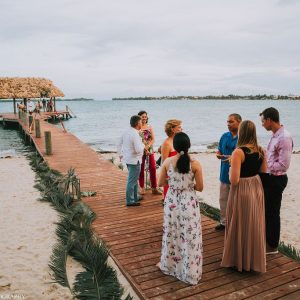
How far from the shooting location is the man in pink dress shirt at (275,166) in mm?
4176

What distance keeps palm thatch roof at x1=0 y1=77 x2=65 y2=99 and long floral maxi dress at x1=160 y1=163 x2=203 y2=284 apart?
34570mm

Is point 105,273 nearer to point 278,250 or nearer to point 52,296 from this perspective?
point 52,296

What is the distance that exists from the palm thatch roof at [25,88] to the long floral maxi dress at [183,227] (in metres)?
34.6

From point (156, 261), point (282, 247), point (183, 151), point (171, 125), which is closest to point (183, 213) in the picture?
point (183, 151)

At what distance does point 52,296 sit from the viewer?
4.05 m

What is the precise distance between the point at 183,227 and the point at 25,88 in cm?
3619

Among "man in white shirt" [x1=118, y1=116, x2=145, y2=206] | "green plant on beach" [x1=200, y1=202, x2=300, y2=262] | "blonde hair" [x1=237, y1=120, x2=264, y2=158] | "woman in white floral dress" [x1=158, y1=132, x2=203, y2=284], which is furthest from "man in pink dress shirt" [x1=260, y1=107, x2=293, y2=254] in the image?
"man in white shirt" [x1=118, y1=116, x2=145, y2=206]

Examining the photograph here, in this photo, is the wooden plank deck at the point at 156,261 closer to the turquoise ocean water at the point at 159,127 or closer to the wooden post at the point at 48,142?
the wooden post at the point at 48,142

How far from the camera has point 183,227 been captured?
3.70 meters

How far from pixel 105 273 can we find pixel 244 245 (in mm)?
1774

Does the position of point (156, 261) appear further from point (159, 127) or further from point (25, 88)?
point (159, 127)

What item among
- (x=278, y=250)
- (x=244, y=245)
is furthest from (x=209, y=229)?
(x=244, y=245)

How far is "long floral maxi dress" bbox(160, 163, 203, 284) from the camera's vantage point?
3666 mm

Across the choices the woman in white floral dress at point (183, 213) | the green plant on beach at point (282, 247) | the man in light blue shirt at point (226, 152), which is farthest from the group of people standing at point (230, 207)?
the green plant on beach at point (282, 247)
